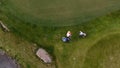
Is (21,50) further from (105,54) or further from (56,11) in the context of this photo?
(105,54)

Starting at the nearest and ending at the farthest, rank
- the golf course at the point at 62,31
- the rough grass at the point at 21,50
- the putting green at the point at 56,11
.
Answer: the rough grass at the point at 21,50
the golf course at the point at 62,31
the putting green at the point at 56,11

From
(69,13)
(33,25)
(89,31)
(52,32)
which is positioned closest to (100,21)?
(89,31)

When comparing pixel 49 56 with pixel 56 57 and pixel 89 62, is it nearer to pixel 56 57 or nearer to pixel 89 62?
pixel 56 57

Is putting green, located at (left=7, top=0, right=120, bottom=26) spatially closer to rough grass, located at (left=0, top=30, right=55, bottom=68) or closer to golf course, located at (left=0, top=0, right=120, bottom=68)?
golf course, located at (left=0, top=0, right=120, bottom=68)

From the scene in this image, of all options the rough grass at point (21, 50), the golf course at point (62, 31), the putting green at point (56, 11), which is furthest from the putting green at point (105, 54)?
the rough grass at point (21, 50)

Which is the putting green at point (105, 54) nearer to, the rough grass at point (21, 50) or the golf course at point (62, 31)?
the golf course at point (62, 31)

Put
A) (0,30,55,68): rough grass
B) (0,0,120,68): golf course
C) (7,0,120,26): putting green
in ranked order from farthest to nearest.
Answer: (7,0,120,26): putting green < (0,0,120,68): golf course < (0,30,55,68): rough grass

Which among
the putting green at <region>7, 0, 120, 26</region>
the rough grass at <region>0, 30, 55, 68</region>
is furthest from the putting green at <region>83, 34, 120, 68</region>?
the rough grass at <region>0, 30, 55, 68</region>

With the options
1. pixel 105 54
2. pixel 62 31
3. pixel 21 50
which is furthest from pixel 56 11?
pixel 105 54
